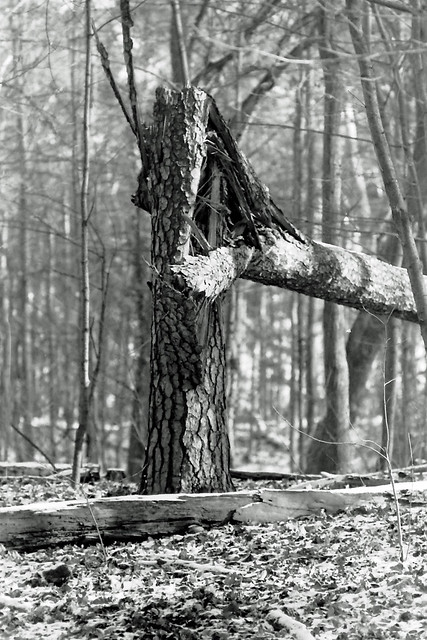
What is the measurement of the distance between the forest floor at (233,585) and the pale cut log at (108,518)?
0.22 feet

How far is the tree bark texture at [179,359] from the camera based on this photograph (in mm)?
5441

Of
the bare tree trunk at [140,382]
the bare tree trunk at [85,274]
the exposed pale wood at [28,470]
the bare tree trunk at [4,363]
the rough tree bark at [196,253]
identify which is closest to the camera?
the rough tree bark at [196,253]

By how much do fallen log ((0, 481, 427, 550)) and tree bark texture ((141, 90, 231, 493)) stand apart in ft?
1.42

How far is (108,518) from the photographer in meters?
4.85

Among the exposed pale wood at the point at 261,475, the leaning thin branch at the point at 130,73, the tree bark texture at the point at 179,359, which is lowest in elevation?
the exposed pale wood at the point at 261,475

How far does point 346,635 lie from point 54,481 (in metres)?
4.40

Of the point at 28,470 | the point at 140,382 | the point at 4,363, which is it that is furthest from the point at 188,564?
the point at 4,363

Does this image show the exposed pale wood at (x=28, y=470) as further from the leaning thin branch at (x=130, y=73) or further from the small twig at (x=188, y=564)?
the leaning thin branch at (x=130, y=73)

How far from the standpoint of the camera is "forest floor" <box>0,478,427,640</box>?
3.69 meters

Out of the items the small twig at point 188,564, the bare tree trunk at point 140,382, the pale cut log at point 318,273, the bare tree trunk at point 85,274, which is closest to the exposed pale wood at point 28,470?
the bare tree trunk at point 85,274

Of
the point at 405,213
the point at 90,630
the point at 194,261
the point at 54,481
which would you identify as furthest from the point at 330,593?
the point at 54,481

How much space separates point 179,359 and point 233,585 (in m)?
1.76

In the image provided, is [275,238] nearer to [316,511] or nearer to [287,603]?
[316,511]

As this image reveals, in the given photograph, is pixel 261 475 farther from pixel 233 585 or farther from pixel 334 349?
pixel 233 585
